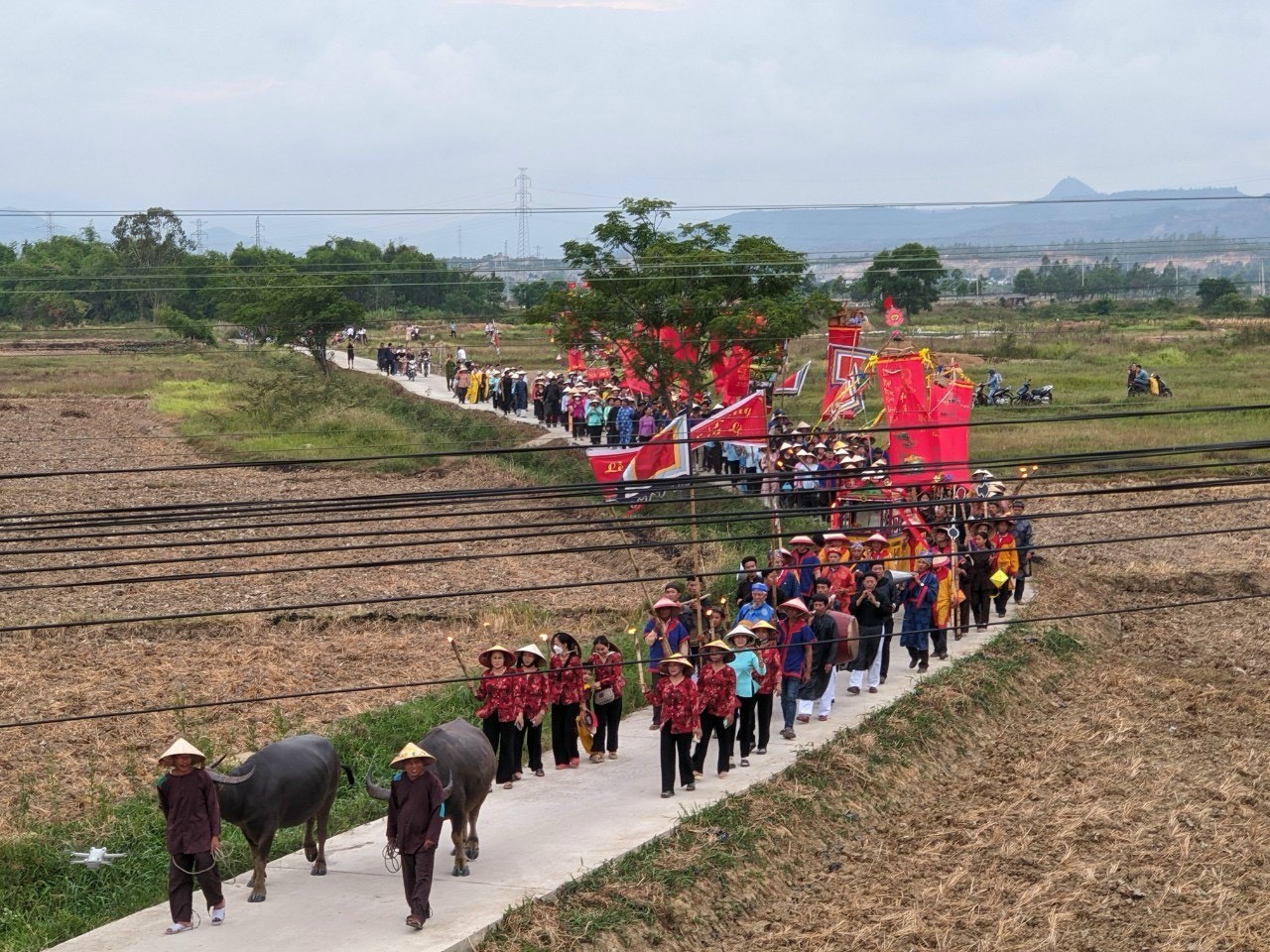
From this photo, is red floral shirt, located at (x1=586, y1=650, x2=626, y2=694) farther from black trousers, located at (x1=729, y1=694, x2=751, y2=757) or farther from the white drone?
the white drone

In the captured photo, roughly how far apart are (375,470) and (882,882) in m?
27.2

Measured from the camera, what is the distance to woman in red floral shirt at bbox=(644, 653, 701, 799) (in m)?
14.1

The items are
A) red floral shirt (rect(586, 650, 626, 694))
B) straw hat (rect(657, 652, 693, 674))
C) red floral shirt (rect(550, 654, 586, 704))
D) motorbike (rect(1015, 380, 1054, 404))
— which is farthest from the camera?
motorbike (rect(1015, 380, 1054, 404))

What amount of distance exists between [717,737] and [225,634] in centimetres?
942

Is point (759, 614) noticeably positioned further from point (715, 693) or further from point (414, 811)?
point (414, 811)

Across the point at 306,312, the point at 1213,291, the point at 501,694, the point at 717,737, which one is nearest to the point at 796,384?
the point at 717,737

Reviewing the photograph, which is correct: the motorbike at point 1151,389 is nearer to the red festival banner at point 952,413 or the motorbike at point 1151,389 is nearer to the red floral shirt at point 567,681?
the red festival banner at point 952,413

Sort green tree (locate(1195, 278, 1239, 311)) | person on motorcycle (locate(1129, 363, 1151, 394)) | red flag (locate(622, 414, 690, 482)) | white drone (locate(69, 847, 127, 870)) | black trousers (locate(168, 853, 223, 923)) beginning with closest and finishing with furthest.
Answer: black trousers (locate(168, 853, 223, 923))
white drone (locate(69, 847, 127, 870))
red flag (locate(622, 414, 690, 482))
person on motorcycle (locate(1129, 363, 1151, 394))
green tree (locate(1195, 278, 1239, 311))

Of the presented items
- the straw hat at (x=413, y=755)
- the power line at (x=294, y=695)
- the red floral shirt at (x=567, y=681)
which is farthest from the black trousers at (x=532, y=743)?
the straw hat at (x=413, y=755)

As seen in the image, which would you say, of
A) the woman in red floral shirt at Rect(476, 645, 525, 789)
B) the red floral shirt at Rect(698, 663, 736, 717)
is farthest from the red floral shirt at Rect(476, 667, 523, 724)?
the red floral shirt at Rect(698, 663, 736, 717)

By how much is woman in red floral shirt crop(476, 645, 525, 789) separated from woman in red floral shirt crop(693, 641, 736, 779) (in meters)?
1.69

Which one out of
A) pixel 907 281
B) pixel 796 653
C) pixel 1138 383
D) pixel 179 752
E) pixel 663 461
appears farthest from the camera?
pixel 907 281

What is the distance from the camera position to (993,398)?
4588 centimetres

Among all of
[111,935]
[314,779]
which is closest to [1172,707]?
[314,779]
